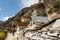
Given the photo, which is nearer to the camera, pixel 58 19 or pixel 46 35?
pixel 46 35

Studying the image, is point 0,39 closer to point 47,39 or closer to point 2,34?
point 2,34

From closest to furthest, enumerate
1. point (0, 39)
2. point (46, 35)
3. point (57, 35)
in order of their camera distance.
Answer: point (57, 35)
point (46, 35)
point (0, 39)

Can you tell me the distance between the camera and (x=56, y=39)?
4543 mm

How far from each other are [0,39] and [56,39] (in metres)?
61.2

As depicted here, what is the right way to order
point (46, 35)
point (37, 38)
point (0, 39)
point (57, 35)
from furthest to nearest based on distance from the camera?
point (0, 39), point (37, 38), point (46, 35), point (57, 35)

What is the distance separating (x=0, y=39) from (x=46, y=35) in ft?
200

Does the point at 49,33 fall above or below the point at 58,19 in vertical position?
below

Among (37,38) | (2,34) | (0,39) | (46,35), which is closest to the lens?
(46,35)

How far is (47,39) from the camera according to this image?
15.8 ft

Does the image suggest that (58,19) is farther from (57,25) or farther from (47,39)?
(47,39)

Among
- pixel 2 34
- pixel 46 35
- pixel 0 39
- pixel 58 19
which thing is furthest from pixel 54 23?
pixel 2 34

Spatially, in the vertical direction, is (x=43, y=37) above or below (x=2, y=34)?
below

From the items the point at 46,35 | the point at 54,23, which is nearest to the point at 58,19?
the point at 54,23

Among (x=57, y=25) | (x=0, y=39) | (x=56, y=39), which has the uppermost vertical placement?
(x=0, y=39)
